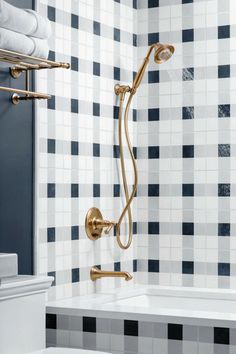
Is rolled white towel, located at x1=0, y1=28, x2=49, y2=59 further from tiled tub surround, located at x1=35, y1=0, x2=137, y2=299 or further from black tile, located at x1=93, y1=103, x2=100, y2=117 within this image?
black tile, located at x1=93, y1=103, x2=100, y2=117

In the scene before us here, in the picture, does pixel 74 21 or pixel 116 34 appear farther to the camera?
pixel 116 34

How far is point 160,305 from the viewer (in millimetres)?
3510

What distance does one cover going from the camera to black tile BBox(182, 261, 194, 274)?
362 cm

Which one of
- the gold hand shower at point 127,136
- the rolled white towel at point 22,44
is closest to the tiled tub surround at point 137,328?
the gold hand shower at point 127,136

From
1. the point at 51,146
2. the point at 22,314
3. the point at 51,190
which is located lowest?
the point at 22,314

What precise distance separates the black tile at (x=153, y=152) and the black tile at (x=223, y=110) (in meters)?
0.35

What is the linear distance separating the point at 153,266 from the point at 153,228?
0.60 ft

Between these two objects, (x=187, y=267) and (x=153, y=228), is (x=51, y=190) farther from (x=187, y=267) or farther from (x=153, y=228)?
(x=187, y=267)

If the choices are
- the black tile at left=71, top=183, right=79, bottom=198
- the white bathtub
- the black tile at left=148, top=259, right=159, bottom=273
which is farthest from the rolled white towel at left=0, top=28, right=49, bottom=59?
the black tile at left=148, top=259, right=159, bottom=273

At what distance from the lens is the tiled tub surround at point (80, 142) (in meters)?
3.12

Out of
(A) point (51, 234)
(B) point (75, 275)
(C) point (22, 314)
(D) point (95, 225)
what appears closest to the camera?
(C) point (22, 314)

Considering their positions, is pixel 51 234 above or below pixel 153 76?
below

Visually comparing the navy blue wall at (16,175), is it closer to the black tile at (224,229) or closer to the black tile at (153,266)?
the black tile at (153,266)

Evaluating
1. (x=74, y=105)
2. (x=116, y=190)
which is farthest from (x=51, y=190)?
(x=116, y=190)
